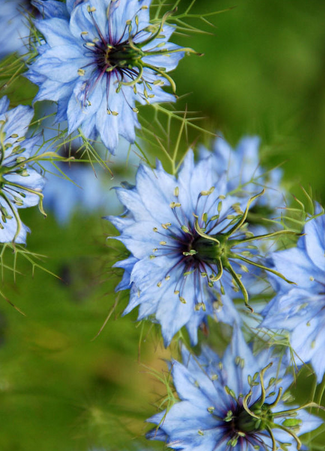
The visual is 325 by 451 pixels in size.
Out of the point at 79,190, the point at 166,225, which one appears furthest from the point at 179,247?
the point at 79,190

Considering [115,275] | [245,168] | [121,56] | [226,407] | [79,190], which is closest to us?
[121,56]

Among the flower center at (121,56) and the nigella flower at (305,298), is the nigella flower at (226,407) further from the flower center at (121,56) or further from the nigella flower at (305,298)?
the flower center at (121,56)

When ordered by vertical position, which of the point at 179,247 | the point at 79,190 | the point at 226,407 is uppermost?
the point at 79,190

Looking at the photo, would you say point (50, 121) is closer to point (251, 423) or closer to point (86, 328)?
point (86, 328)

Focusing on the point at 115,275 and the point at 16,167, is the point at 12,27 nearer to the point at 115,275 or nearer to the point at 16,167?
the point at 16,167

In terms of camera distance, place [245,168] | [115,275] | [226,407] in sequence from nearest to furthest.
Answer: [226,407]
[115,275]
[245,168]

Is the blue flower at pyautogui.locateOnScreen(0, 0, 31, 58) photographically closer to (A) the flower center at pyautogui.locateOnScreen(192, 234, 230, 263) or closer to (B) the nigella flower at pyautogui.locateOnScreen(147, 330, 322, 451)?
(A) the flower center at pyautogui.locateOnScreen(192, 234, 230, 263)

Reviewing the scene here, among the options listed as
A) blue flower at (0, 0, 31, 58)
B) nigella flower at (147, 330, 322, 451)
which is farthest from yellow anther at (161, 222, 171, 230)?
blue flower at (0, 0, 31, 58)
